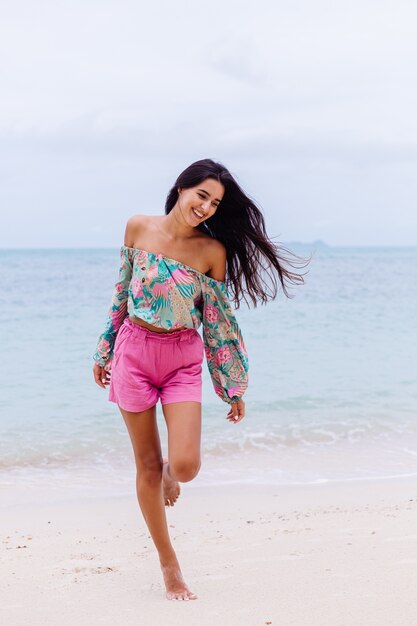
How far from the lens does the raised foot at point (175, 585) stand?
140 inches

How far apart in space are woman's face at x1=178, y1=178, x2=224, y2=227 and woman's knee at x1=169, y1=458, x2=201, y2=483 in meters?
1.05

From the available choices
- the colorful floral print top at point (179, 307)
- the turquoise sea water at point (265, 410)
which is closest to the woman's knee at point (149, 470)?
the colorful floral print top at point (179, 307)

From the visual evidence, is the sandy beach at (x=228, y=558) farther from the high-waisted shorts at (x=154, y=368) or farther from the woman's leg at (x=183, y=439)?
the high-waisted shorts at (x=154, y=368)

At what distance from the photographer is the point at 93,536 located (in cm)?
481

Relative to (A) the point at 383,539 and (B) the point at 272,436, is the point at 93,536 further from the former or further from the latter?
(B) the point at 272,436

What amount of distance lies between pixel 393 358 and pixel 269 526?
27.6 ft

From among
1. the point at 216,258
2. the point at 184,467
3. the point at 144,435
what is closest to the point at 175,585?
the point at 184,467

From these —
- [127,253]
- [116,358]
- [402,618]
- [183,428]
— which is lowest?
[402,618]

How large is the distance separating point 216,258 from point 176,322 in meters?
0.39

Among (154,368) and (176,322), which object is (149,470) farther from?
(176,322)

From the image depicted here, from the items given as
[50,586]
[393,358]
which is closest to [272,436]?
Result: [50,586]

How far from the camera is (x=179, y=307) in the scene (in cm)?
353

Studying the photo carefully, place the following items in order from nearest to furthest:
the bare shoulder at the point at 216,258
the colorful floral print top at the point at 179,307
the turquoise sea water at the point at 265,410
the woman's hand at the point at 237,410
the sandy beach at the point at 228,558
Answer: the sandy beach at the point at 228,558 → the colorful floral print top at the point at 179,307 → the bare shoulder at the point at 216,258 → the woman's hand at the point at 237,410 → the turquoise sea water at the point at 265,410

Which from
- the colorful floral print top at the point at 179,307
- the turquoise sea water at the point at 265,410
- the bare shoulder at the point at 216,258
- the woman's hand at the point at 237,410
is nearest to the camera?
the colorful floral print top at the point at 179,307
